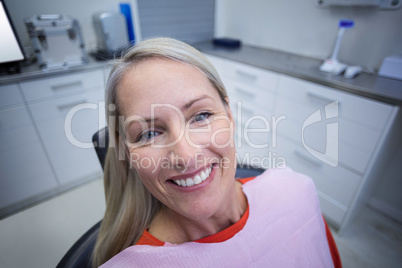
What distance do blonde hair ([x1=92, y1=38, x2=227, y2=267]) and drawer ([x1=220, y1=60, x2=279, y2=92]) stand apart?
3.66 feet

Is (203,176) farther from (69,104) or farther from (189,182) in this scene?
(69,104)

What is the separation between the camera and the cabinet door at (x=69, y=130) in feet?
5.74

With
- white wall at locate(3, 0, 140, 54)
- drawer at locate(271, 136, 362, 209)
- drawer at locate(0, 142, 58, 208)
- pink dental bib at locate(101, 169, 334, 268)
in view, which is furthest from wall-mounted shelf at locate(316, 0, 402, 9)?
drawer at locate(0, 142, 58, 208)

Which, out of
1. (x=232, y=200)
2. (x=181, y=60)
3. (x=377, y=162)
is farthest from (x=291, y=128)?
(x=181, y=60)

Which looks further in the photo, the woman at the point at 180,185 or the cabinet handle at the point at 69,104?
the cabinet handle at the point at 69,104

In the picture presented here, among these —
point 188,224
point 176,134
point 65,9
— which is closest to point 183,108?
point 176,134

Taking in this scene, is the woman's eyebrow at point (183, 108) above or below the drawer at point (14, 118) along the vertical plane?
above

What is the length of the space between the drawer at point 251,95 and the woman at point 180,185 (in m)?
1.13

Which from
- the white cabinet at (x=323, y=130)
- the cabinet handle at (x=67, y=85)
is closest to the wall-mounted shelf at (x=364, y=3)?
the white cabinet at (x=323, y=130)

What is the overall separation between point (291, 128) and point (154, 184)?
138 cm

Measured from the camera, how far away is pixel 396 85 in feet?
4.37

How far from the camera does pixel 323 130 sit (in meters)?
1.51

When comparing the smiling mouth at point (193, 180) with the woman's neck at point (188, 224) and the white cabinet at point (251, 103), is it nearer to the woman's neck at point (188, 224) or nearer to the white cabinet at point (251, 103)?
the woman's neck at point (188, 224)

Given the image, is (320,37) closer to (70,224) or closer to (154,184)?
(154,184)
